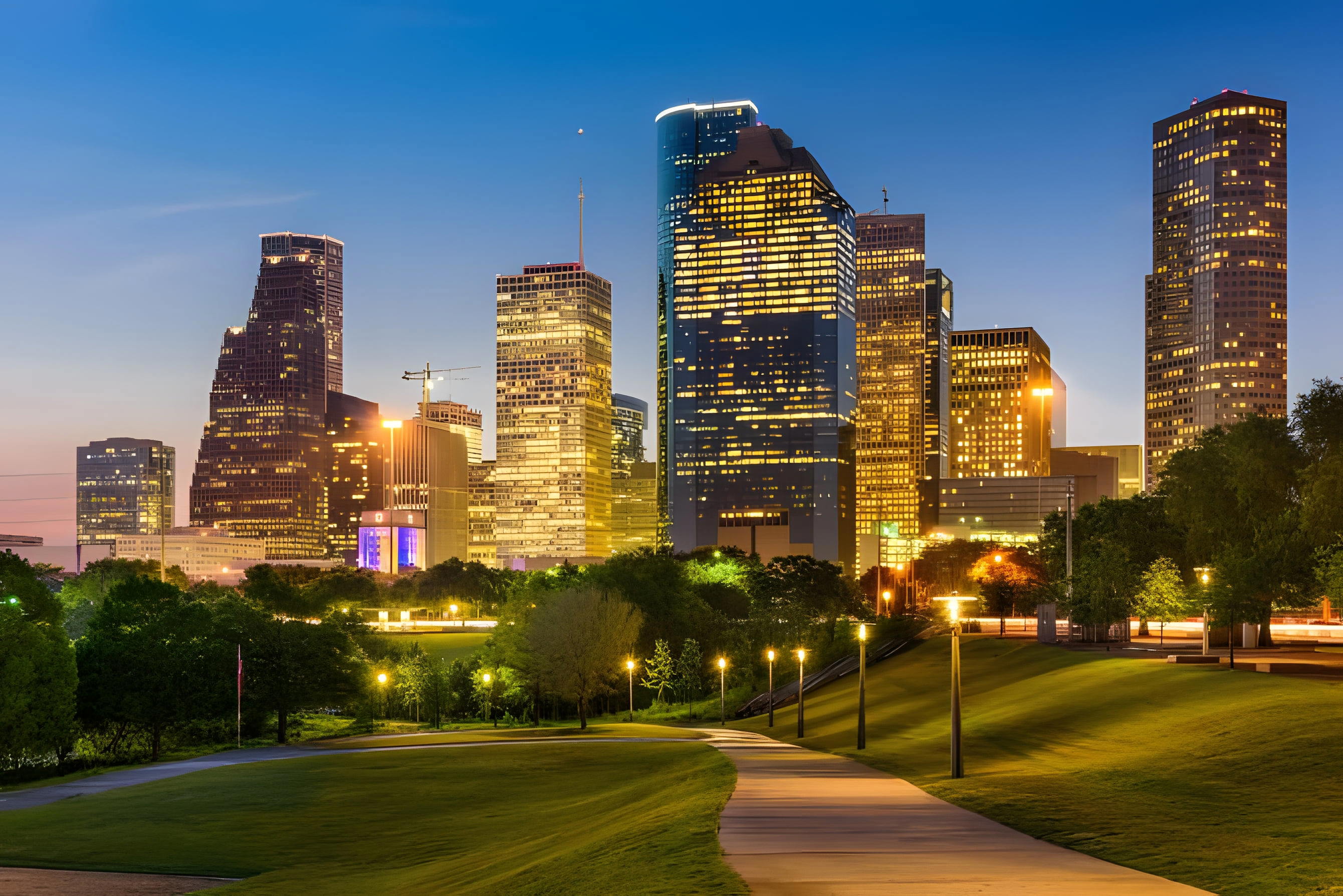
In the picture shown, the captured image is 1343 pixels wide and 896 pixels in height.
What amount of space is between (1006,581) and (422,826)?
110 meters

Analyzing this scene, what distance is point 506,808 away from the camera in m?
38.9

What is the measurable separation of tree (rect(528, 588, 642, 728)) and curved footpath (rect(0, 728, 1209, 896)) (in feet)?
189

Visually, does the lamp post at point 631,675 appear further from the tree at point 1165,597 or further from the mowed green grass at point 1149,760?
the tree at point 1165,597

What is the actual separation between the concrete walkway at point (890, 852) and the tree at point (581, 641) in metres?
61.1

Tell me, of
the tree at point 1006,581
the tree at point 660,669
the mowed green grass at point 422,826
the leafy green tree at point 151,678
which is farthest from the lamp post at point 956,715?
the tree at point 660,669

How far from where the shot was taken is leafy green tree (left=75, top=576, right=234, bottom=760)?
70562mm

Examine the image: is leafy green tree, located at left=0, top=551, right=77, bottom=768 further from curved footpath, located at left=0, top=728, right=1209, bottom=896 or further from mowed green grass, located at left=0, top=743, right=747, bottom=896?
curved footpath, located at left=0, top=728, right=1209, bottom=896

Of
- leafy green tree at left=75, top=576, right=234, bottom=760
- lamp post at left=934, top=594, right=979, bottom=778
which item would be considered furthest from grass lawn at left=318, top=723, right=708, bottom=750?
lamp post at left=934, top=594, right=979, bottom=778

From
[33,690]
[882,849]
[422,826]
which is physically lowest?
[33,690]

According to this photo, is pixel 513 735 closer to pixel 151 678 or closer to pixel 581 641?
pixel 581 641

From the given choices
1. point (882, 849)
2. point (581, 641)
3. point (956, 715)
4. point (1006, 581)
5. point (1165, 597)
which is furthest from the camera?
point (1006, 581)

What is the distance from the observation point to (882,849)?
19.9 m

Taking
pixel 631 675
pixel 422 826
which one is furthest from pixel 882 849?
pixel 631 675

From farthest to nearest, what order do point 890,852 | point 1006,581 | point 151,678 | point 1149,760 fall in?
1. point 1006,581
2. point 151,678
3. point 1149,760
4. point 890,852
